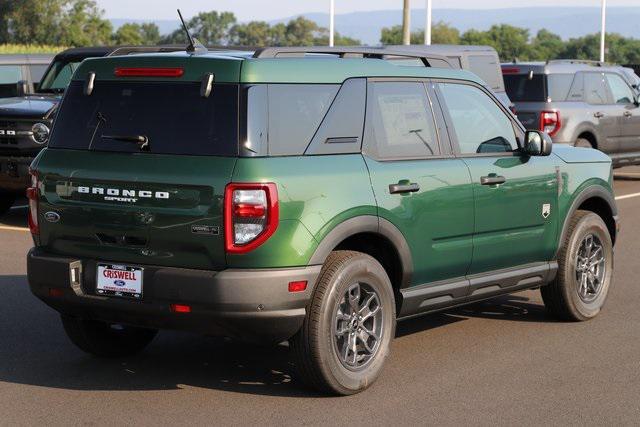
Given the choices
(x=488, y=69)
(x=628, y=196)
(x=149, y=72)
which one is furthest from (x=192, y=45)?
(x=628, y=196)

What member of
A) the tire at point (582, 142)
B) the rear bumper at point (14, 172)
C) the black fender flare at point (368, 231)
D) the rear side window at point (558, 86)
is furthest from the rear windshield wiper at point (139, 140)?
the tire at point (582, 142)

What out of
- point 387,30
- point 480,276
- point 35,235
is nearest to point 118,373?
point 35,235

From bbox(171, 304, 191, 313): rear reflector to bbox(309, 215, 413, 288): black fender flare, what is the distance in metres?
0.67

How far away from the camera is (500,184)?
7605mm

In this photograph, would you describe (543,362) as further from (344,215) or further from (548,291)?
(344,215)

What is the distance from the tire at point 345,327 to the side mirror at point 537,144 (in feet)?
5.45

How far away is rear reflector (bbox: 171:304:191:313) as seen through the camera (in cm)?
614

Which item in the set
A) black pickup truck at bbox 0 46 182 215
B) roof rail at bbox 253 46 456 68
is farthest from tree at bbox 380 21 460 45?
roof rail at bbox 253 46 456 68

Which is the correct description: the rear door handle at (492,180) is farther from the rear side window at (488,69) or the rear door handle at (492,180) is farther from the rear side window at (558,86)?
the rear side window at (558,86)

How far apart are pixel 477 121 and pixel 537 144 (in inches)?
17.0

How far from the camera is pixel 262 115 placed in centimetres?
618

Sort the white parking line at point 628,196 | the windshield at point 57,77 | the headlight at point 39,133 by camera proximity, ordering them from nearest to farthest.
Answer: the headlight at point 39,133 < the windshield at point 57,77 < the white parking line at point 628,196

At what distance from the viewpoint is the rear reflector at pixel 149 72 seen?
6.40 m

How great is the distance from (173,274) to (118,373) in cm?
116
